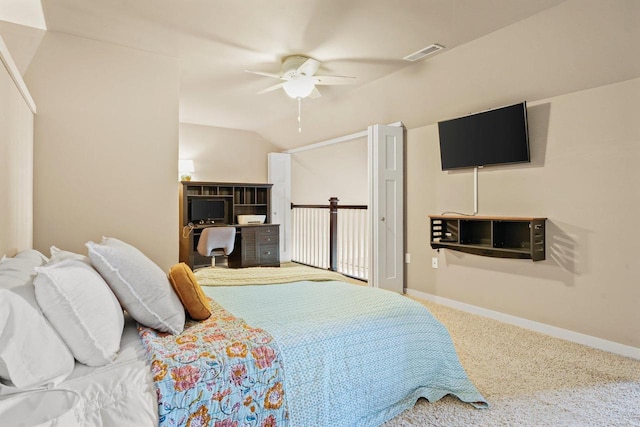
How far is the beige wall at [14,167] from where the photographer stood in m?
1.98

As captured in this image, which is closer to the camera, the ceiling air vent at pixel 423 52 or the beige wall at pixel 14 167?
the beige wall at pixel 14 167

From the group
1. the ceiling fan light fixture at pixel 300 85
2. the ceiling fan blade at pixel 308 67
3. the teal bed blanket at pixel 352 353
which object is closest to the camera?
the teal bed blanket at pixel 352 353

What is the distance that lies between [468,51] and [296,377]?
3.28 metres

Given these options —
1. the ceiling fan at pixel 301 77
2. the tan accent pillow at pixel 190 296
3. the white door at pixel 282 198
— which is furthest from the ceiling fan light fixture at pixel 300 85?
the white door at pixel 282 198

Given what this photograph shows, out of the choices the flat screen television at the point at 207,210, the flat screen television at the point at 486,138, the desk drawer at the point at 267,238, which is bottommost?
the desk drawer at the point at 267,238

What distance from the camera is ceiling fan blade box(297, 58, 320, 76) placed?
11.9 feet

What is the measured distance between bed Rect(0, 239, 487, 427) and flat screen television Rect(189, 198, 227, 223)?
4021 millimetres

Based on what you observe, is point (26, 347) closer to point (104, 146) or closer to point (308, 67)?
point (104, 146)

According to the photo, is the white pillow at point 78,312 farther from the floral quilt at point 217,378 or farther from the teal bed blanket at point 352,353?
the teal bed blanket at point 352,353

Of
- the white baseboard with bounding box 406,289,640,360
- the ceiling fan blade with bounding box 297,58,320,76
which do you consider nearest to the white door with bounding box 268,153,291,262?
the white baseboard with bounding box 406,289,640,360

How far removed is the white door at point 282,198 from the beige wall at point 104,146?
337 centimetres

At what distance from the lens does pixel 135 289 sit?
1.63 m

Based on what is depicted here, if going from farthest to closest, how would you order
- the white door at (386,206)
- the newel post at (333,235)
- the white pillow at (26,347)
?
the newel post at (333,235), the white door at (386,206), the white pillow at (26,347)

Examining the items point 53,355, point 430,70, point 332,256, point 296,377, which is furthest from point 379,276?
point 53,355
